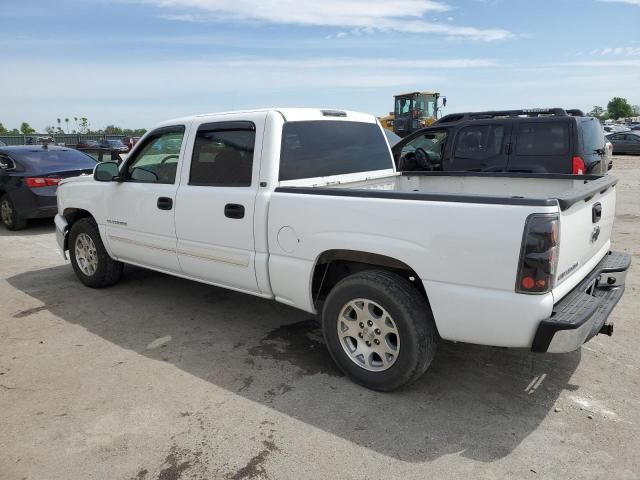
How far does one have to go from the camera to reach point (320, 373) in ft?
12.1

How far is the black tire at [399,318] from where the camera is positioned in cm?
311

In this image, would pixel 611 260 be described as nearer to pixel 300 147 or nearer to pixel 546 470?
pixel 546 470

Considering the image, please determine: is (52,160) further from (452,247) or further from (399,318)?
(452,247)

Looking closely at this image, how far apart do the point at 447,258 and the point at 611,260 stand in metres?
1.73

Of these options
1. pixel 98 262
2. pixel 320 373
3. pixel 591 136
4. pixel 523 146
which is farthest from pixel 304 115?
pixel 591 136

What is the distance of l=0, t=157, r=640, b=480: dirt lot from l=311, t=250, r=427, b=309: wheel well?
0.58 m

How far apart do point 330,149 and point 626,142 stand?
94.9 ft

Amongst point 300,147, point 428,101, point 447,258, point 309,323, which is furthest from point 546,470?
point 428,101

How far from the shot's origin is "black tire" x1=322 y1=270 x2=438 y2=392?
10.2 feet

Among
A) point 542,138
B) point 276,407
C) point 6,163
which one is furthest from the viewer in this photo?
point 6,163

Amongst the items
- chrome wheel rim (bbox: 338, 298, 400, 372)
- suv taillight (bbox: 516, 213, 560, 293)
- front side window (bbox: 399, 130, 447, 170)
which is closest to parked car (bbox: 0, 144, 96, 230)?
front side window (bbox: 399, 130, 447, 170)

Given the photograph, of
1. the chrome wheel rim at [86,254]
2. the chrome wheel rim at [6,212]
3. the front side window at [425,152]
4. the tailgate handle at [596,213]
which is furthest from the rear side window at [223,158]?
the chrome wheel rim at [6,212]

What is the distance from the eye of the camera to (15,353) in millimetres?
4109

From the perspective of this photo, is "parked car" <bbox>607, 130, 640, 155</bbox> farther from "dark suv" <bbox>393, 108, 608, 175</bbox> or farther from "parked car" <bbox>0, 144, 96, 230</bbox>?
"parked car" <bbox>0, 144, 96, 230</bbox>
